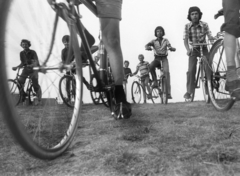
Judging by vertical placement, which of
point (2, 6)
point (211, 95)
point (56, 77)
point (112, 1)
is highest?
point (112, 1)

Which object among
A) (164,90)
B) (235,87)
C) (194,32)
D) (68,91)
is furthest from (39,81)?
(164,90)

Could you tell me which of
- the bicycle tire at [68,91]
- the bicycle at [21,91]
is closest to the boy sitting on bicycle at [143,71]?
the bicycle tire at [68,91]

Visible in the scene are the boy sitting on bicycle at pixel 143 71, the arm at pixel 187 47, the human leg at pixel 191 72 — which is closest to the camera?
the arm at pixel 187 47

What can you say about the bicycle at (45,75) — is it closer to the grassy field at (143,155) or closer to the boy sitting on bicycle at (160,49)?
the grassy field at (143,155)

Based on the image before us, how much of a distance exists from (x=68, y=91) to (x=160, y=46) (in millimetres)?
5604

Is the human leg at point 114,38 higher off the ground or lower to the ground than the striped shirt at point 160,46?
lower

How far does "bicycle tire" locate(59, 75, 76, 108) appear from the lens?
69.7 inches

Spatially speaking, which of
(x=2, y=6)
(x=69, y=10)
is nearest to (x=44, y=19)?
(x=69, y=10)

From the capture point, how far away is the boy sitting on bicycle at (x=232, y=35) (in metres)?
2.33

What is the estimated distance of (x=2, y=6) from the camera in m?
1.02

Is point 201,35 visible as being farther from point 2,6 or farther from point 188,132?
point 2,6

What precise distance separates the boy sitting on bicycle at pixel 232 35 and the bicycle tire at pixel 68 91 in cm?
132

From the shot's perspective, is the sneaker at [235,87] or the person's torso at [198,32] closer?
the sneaker at [235,87]

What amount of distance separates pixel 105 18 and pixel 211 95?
6.15 feet
